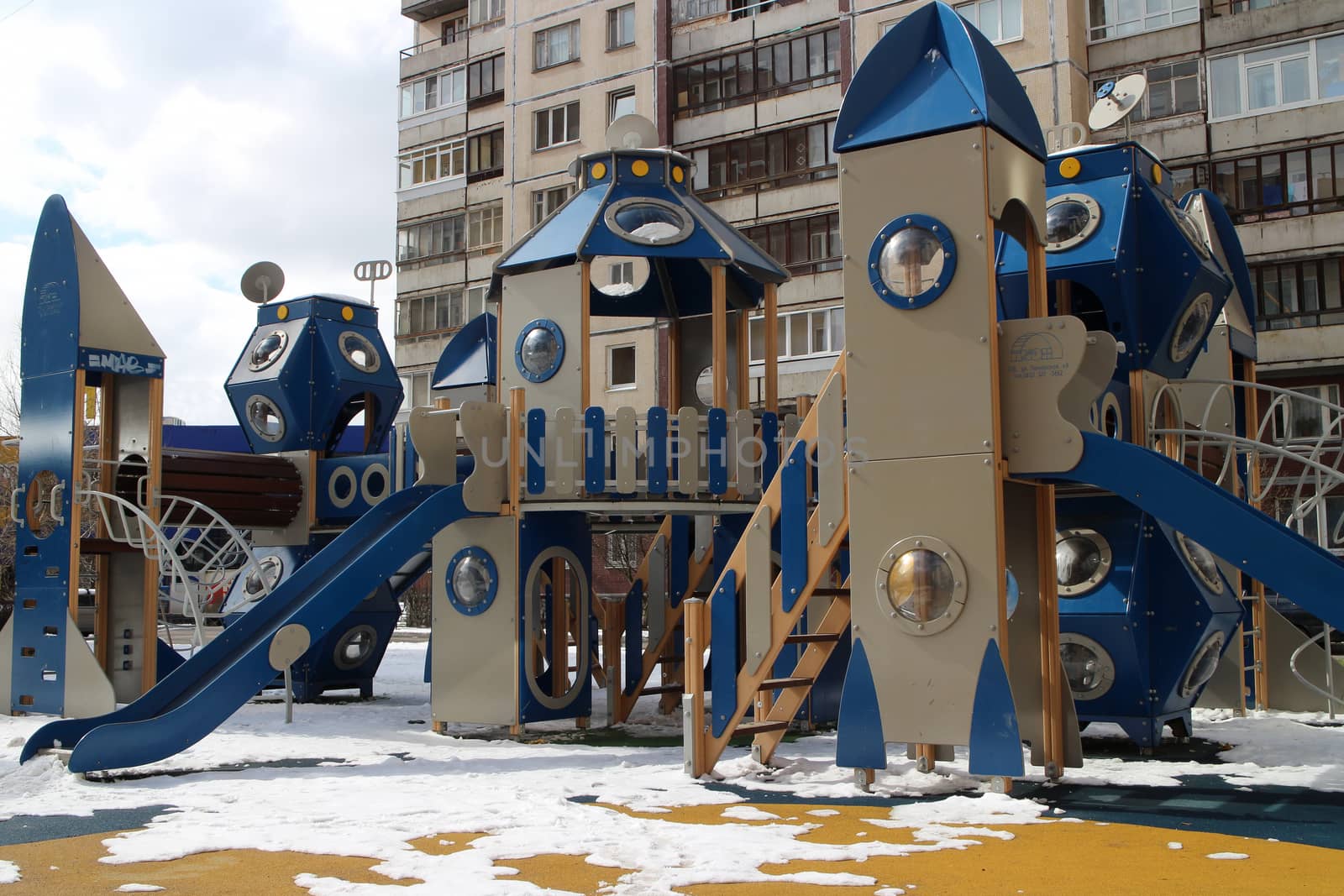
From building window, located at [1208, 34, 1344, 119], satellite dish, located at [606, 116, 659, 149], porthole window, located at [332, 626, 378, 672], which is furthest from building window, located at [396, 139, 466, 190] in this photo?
satellite dish, located at [606, 116, 659, 149]

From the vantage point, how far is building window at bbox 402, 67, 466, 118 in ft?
152

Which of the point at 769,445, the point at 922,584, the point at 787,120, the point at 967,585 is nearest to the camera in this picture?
the point at 967,585

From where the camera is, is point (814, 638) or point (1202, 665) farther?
point (1202, 665)

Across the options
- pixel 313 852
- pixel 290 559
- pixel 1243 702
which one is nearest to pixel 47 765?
pixel 313 852

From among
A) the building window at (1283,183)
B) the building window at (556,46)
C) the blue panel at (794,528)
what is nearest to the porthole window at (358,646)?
the blue panel at (794,528)

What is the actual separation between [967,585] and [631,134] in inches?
305

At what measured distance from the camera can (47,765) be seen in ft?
33.6

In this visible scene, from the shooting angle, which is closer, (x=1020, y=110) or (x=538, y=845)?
(x=538, y=845)

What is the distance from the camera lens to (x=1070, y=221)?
11891 mm

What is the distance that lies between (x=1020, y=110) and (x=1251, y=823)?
496 centimetres

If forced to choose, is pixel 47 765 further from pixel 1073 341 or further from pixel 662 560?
pixel 1073 341

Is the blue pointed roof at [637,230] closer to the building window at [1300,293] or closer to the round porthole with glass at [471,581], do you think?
the round porthole with glass at [471,581]

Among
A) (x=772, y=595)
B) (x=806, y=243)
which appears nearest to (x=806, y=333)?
(x=806, y=243)

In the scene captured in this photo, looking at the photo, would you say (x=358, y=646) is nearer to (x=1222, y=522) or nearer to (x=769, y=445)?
(x=769, y=445)
